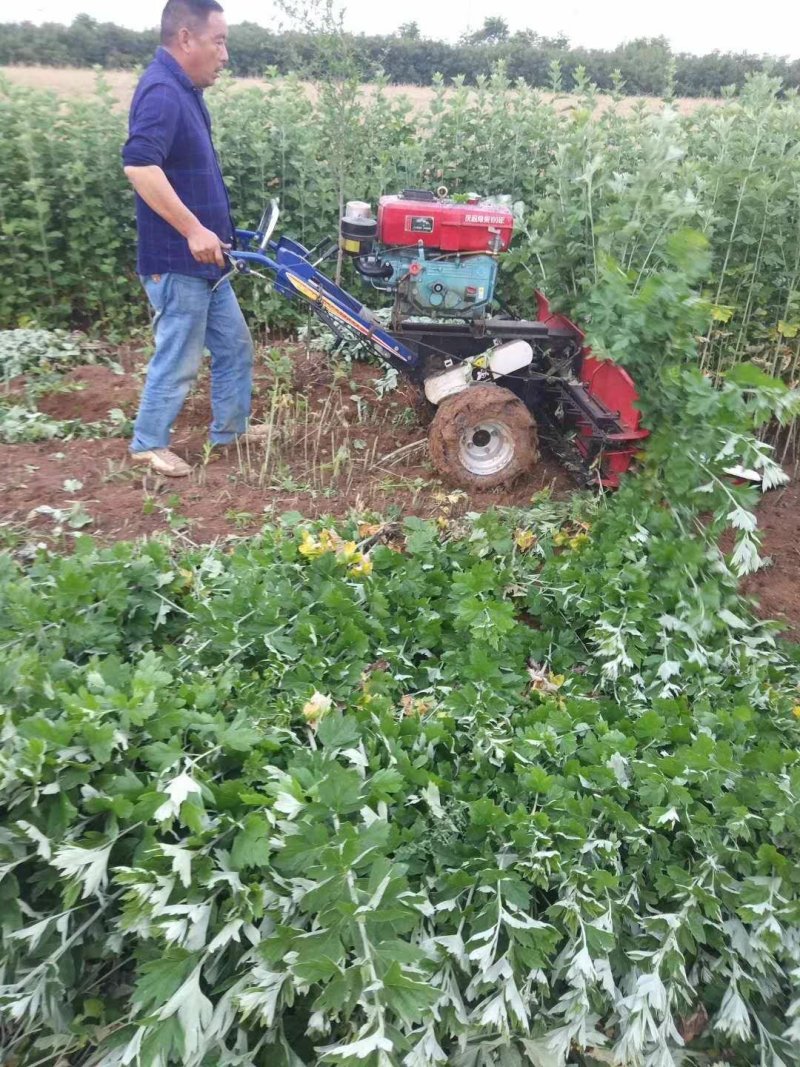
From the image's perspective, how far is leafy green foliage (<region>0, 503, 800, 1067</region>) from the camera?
84.2 inches

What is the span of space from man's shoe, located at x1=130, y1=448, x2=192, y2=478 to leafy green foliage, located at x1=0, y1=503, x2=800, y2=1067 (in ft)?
4.26

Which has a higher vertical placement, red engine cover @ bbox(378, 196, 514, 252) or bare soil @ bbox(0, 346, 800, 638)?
red engine cover @ bbox(378, 196, 514, 252)

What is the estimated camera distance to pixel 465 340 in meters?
4.53

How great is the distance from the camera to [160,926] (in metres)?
2.11

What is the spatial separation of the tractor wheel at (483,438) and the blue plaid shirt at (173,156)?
143 centimetres

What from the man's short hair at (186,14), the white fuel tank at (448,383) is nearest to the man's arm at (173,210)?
the man's short hair at (186,14)

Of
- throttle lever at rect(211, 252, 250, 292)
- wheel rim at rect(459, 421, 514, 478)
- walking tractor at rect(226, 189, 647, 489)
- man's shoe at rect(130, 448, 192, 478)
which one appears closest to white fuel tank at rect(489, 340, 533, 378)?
walking tractor at rect(226, 189, 647, 489)

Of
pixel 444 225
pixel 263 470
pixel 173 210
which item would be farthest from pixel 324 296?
pixel 263 470

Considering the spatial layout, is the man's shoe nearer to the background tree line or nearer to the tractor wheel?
the tractor wheel

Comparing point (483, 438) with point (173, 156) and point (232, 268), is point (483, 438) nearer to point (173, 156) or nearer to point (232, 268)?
point (232, 268)

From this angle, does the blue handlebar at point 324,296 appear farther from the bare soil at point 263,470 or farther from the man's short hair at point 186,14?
the man's short hair at point 186,14

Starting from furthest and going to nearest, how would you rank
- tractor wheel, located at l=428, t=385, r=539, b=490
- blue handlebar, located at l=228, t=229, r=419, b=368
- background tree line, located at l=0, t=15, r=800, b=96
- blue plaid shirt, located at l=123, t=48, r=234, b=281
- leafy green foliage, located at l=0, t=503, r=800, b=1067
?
1. background tree line, located at l=0, t=15, r=800, b=96
2. blue handlebar, located at l=228, t=229, r=419, b=368
3. tractor wheel, located at l=428, t=385, r=539, b=490
4. blue plaid shirt, located at l=123, t=48, r=234, b=281
5. leafy green foliage, located at l=0, t=503, r=800, b=1067

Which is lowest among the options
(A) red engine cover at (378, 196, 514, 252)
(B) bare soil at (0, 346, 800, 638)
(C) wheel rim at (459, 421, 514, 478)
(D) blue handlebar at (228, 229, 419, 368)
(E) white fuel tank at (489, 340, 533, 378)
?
(B) bare soil at (0, 346, 800, 638)

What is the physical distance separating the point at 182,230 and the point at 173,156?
405 mm
